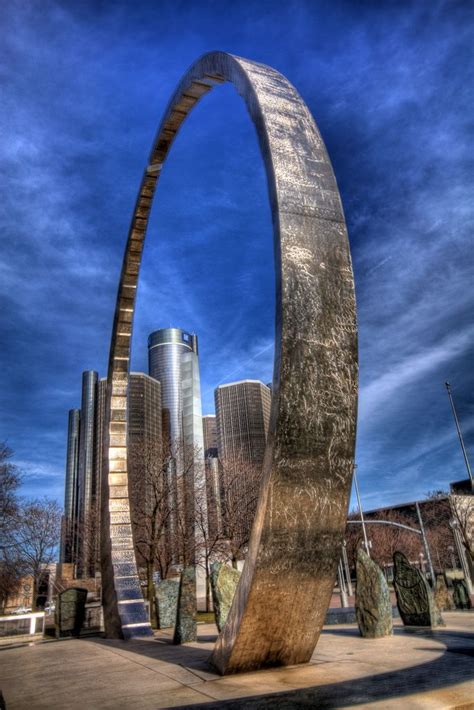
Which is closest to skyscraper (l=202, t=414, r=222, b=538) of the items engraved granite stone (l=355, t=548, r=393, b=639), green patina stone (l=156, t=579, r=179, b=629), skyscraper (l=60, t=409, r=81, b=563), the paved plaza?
green patina stone (l=156, t=579, r=179, b=629)

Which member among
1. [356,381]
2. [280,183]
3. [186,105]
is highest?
[186,105]

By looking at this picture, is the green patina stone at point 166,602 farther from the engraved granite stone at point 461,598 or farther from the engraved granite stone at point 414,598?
the engraved granite stone at point 461,598

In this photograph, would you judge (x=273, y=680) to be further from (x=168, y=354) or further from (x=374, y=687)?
(x=168, y=354)

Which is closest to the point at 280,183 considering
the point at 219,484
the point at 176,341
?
the point at 219,484

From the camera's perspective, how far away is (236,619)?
5324 mm

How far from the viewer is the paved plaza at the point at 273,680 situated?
388 centimetres

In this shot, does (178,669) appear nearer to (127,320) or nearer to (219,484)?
(127,320)

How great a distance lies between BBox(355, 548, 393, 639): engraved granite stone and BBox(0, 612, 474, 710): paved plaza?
415 millimetres

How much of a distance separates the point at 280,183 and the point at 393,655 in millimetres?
5713

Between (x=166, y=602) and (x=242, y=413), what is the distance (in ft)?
211

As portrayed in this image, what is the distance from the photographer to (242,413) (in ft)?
259

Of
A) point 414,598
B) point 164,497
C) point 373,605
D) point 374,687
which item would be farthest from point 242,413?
point 374,687

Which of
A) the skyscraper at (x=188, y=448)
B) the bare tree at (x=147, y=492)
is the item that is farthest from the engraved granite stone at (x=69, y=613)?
the skyscraper at (x=188, y=448)

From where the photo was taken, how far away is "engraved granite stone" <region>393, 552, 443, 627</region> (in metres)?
9.96
